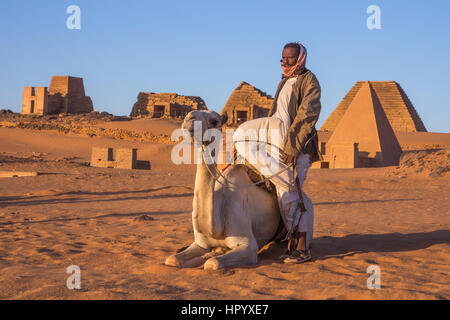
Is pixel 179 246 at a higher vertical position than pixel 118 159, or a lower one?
lower

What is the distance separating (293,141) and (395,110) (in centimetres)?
6104

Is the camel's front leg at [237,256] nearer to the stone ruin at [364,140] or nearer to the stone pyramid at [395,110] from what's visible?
the stone ruin at [364,140]

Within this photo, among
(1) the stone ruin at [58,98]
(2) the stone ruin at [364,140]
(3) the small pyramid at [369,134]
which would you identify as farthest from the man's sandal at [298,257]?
(1) the stone ruin at [58,98]

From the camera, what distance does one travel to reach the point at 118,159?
866 inches

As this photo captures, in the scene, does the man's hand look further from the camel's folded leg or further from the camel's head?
the camel's folded leg

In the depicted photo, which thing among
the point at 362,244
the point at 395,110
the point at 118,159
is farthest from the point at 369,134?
the point at 395,110

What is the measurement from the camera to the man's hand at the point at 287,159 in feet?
16.4

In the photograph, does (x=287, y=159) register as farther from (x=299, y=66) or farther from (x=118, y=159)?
(x=118, y=159)

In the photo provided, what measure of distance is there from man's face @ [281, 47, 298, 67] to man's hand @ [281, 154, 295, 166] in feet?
3.09

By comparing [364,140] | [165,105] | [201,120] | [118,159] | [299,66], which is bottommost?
[118,159]

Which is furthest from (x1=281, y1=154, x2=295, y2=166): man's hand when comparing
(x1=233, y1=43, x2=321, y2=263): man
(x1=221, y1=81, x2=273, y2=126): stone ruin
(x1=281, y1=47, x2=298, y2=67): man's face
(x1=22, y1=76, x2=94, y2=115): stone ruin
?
(x1=22, y1=76, x2=94, y2=115): stone ruin

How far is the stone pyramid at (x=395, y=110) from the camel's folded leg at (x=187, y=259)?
57.6m
